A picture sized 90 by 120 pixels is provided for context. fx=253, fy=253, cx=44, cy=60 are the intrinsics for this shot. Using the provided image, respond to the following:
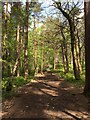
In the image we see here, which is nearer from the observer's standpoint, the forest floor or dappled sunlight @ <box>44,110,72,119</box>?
dappled sunlight @ <box>44,110,72,119</box>

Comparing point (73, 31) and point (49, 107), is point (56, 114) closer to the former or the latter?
point (49, 107)

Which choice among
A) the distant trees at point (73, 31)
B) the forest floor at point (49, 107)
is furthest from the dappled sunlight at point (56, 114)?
the distant trees at point (73, 31)

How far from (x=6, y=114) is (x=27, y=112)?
1113 millimetres

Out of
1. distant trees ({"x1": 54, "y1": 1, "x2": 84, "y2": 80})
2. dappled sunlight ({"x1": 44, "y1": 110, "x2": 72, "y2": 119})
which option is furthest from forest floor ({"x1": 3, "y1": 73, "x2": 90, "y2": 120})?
distant trees ({"x1": 54, "y1": 1, "x2": 84, "y2": 80})

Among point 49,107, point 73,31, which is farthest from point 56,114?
point 73,31

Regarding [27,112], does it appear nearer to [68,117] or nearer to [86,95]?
[68,117]

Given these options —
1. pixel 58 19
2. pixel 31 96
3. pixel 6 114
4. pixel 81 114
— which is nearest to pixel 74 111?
pixel 81 114

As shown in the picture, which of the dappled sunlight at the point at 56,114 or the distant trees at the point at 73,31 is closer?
the dappled sunlight at the point at 56,114

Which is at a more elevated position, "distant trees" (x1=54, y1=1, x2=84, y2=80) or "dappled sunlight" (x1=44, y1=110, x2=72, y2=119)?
"distant trees" (x1=54, y1=1, x2=84, y2=80)

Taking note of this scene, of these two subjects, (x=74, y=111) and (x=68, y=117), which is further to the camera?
(x=74, y=111)

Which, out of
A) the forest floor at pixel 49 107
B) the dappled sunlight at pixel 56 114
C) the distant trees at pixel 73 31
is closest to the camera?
the dappled sunlight at pixel 56 114

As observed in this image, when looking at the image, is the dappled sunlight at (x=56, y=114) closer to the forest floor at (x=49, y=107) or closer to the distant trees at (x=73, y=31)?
the forest floor at (x=49, y=107)

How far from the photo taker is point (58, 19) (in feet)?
130

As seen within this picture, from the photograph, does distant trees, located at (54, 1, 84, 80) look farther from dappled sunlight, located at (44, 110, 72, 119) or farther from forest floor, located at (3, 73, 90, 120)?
dappled sunlight, located at (44, 110, 72, 119)
